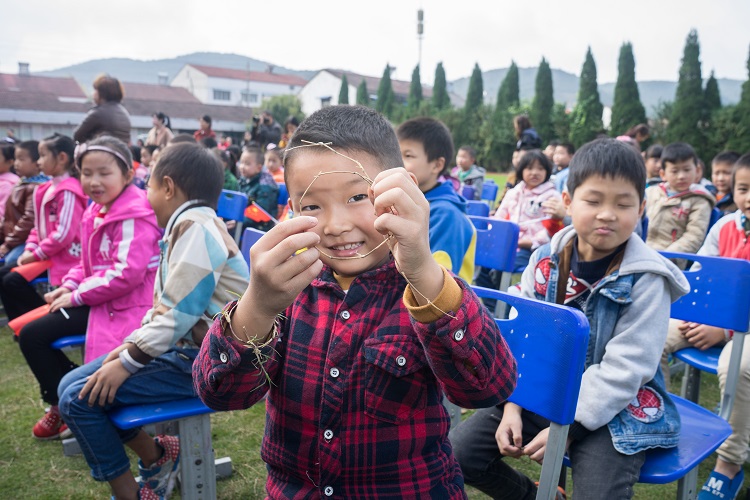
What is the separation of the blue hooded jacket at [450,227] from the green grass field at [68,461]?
3.82 feet

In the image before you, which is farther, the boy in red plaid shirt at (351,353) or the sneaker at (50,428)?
the sneaker at (50,428)

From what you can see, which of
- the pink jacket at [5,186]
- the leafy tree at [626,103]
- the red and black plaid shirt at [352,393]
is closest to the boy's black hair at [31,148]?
the pink jacket at [5,186]

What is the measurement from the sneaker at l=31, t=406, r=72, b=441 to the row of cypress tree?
19.7m

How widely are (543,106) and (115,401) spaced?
89.2 feet

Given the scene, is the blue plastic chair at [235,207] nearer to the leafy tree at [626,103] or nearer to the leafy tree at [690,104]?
the leafy tree at [690,104]

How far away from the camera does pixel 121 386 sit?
78.8 inches

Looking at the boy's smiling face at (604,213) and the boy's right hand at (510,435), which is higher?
the boy's smiling face at (604,213)

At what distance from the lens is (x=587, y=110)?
80.9 ft

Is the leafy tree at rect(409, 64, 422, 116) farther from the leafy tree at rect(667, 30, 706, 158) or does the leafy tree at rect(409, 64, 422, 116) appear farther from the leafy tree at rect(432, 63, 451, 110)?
the leafy tree at rect(667, 30, 706, 158)

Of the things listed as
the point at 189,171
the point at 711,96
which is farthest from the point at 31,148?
the point at 711,96

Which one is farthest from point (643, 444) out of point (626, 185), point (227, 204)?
point (227, 204)

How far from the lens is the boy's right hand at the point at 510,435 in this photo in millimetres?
1806

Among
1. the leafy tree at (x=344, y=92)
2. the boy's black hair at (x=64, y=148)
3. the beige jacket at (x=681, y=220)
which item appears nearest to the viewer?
the boy's black hair at (x=64, y=148)

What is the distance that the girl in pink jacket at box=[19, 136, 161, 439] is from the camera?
2594mm
